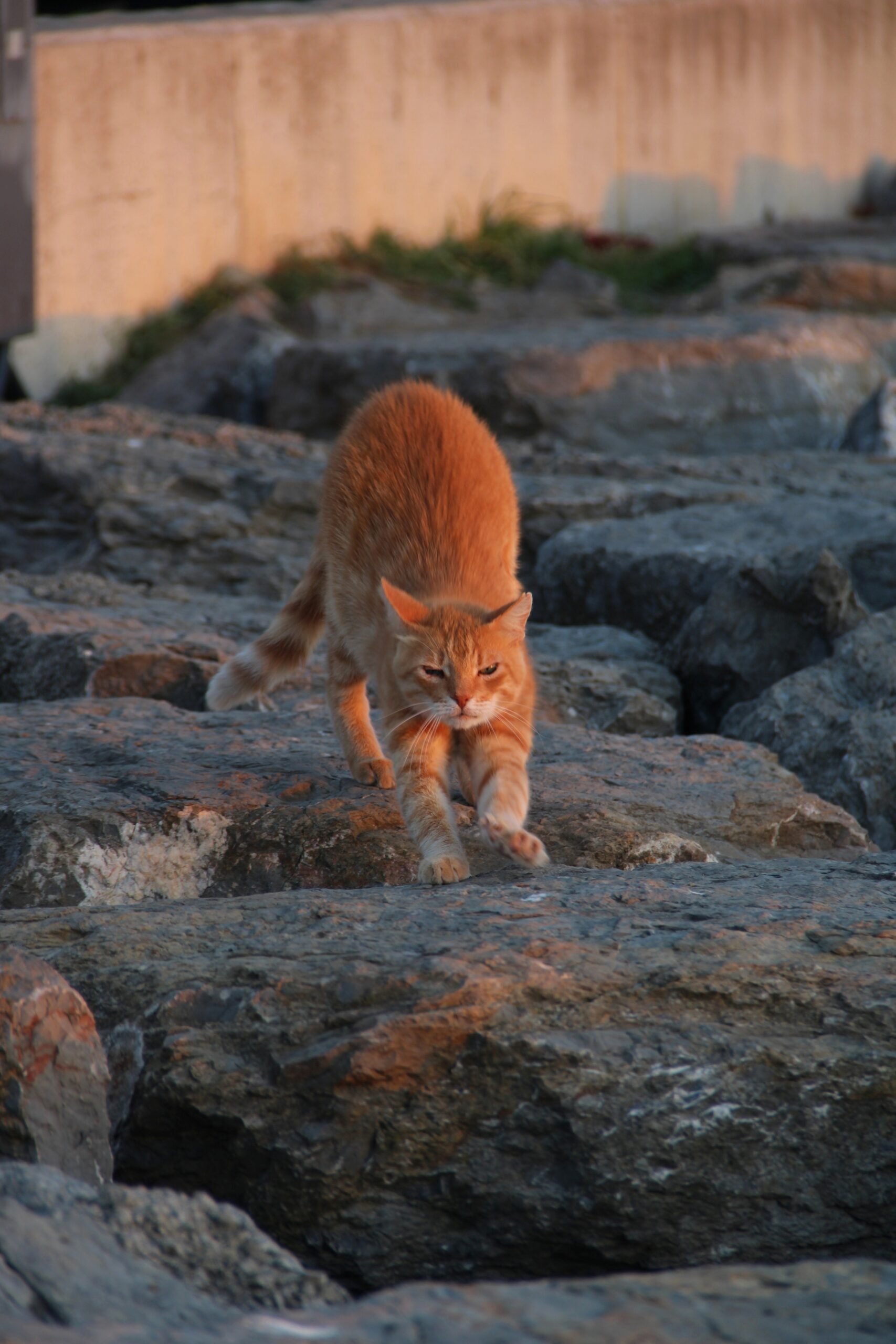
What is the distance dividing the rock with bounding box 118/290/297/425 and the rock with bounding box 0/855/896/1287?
22.1 feet

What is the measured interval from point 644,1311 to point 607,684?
311 cm

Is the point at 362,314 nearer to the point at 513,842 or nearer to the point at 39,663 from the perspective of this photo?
the point at 39,663

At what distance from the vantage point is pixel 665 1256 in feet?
7.88

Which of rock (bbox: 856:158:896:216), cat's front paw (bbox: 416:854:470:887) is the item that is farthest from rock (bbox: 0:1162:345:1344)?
rock (bbox: 856:158:896:216)

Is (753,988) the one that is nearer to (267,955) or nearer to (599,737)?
(267,955)

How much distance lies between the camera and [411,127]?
11.4 metres

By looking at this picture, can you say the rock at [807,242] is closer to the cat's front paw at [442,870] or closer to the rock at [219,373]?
the rock at [219,373]

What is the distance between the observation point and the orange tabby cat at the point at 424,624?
11.2 ft

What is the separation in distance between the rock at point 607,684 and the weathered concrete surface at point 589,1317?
2.77m

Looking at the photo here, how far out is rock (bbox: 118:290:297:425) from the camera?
353 inches

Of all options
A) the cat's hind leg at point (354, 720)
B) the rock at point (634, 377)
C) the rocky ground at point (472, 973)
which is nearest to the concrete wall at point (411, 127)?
the rock at point (634, 377)

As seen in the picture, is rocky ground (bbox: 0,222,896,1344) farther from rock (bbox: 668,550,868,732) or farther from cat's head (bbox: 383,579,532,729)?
cat's head (bbox: 383,579,532,729)

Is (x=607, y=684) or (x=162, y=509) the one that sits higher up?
(x=162, y=509)

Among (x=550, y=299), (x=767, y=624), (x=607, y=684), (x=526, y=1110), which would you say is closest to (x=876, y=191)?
(x=550, y=299)
